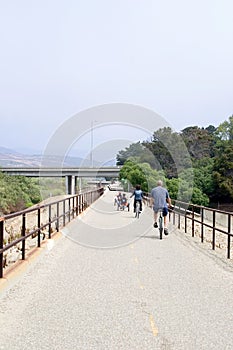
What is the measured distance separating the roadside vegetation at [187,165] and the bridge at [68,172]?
6.99 m

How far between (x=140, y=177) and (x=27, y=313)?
60237mm

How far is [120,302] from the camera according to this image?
7.05 m

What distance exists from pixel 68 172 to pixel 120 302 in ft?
283

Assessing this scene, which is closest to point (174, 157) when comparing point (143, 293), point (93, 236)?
point (93, 236)

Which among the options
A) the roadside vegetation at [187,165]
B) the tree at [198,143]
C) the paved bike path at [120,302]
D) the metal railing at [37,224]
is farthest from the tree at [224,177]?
the paved bike path at [120,302]

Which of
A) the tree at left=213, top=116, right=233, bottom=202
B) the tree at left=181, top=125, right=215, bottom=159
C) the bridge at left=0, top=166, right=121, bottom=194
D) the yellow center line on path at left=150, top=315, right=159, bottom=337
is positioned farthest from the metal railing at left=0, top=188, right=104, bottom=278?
the tree at left=181, top=125, right=215, bottom=159

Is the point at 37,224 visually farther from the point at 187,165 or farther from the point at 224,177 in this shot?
the point at 187,165

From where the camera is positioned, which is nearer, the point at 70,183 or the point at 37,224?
the point at 37,224

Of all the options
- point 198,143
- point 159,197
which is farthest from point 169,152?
point 159,197

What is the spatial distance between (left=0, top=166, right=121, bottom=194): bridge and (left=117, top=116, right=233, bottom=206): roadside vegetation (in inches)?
275

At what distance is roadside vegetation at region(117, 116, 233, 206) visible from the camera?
206 ft

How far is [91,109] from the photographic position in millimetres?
28641

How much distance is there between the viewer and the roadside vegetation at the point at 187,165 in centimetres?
6281

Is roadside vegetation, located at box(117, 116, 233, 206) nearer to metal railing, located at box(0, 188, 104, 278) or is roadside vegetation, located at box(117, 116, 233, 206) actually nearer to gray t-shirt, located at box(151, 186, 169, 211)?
metal railing, located at box(0, 188, 104, 278)
